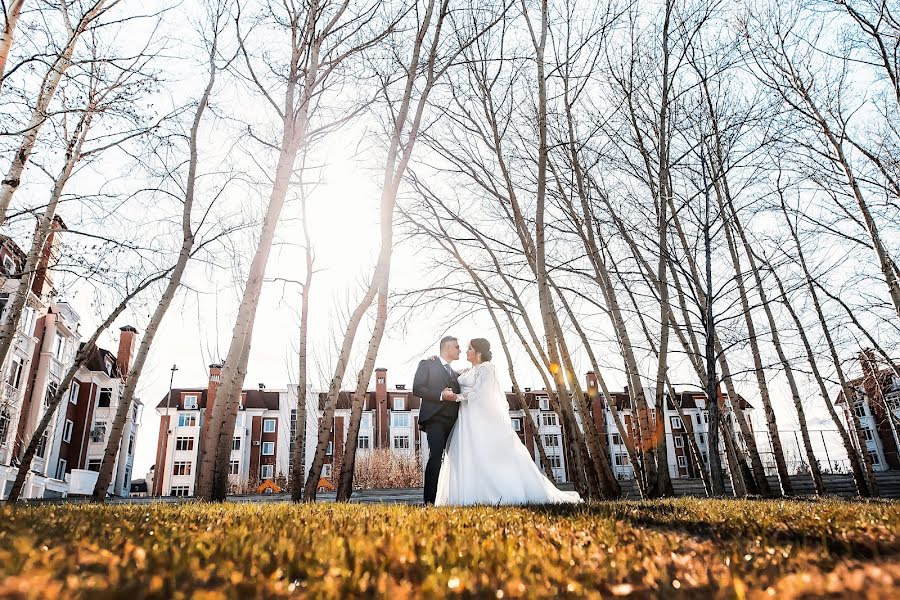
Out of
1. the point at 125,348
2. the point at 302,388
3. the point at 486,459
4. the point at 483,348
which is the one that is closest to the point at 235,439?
the point at 125,348

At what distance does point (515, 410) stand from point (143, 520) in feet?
184

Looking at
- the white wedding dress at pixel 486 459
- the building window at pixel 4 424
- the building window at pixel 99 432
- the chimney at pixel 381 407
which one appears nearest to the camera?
the white wedding dress at pixel 486 459

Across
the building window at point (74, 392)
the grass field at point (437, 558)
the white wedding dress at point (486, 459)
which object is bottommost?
the grass field at point (437, 558)

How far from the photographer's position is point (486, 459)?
22.0ft

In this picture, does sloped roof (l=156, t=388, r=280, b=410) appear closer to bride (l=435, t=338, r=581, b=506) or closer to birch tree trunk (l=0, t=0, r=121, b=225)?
birch tree trunk (l=0, t=0, r=121, b=225)

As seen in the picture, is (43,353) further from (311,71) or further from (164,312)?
(311,71)

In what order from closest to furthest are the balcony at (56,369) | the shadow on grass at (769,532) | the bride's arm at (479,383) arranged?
the shadow on grass at (769,532) → the bride's arm at (479,383) → the balcony at (56,369)

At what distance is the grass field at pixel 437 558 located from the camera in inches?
61.4

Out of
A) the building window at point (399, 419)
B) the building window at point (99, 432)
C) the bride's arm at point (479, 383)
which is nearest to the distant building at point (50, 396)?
the building window at point (99, 432)

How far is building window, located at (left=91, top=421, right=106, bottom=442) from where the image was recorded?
37.8 metres

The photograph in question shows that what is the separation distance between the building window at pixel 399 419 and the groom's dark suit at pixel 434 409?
48125mm

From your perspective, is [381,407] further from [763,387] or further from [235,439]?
[763,387]

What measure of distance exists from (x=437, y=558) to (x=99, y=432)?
45049 millimetres

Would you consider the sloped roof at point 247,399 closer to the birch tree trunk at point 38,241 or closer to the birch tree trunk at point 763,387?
A: the birch tree trunk at point 38,241
